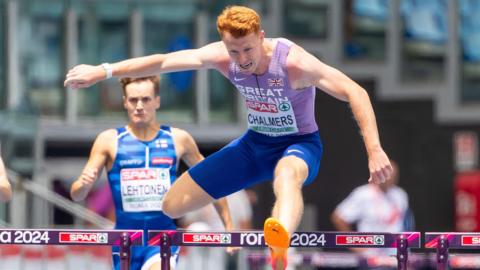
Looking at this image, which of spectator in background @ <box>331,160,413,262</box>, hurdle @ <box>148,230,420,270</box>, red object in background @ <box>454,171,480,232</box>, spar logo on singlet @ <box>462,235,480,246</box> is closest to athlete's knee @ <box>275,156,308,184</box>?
hurdle @ <box>148,230,420,270</box>

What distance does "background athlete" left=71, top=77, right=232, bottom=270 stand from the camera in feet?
36.6

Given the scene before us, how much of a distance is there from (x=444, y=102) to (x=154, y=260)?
862 centimetres

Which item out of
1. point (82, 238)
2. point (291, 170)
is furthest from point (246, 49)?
point (82, 238)

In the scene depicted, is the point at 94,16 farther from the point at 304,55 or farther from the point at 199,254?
the point at 304,55

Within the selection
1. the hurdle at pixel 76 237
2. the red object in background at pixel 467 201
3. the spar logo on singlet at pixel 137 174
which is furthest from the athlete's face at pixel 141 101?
the red object in background at pixel 467 201

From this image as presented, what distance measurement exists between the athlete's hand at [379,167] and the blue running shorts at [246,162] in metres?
0.85

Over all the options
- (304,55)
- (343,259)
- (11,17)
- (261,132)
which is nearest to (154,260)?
(261,132)

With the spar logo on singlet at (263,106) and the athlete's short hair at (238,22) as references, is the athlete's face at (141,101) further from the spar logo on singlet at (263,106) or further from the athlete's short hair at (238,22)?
the athlete's short hair at (238,22)

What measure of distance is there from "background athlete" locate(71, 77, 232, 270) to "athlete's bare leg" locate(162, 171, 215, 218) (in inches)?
34.9

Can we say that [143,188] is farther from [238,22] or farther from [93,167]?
[238,22]

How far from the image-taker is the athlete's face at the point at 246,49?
31.0 feet

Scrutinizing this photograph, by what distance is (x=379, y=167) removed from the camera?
30.0 ft

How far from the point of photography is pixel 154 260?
1097 centimetres

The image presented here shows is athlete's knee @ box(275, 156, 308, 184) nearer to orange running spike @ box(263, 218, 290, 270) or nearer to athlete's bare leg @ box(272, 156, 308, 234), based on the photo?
athlete's bare leg @ box(272, 156, 308, 234)
